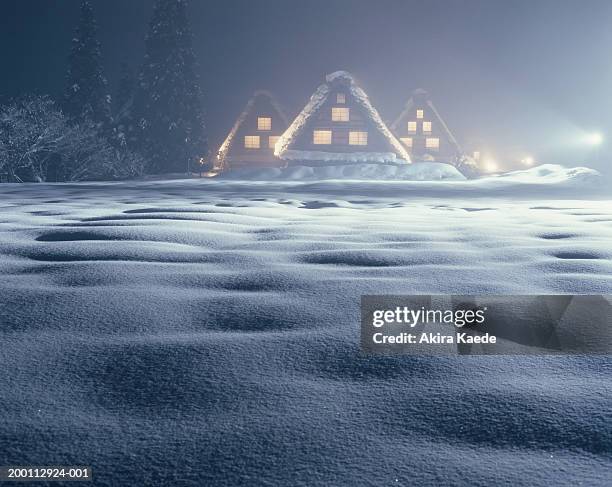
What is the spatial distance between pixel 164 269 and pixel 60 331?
139cm

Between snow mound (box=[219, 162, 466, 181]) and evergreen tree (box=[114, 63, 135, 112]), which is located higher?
evergreen tree (box=[114, 63, 135, 112])

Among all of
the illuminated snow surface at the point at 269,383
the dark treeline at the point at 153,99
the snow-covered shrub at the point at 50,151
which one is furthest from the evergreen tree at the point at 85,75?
the illuminated snow surface at the point at 269,383

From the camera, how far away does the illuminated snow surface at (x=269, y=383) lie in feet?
5.78

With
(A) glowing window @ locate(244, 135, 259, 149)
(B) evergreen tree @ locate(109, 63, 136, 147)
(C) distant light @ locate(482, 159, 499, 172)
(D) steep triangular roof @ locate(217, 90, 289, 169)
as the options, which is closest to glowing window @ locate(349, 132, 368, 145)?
(D) steep triangular roof @ locate(217, 90, 289, 169)

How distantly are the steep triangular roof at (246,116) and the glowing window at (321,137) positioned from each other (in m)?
2.38

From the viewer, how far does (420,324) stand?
3.10 m

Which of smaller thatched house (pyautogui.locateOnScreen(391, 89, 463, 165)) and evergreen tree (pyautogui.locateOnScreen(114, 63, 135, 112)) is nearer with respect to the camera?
evergreen tree (pyautogui.locateOnScreen(114, 63, 135, 112))

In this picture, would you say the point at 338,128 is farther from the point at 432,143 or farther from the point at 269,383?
the point at 269,383

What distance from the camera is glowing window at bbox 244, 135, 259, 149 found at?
106ft

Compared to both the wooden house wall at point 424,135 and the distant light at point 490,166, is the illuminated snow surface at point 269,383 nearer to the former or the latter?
the wooden house wall at point 424,135

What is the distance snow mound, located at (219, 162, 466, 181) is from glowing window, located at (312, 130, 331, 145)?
6.89ft

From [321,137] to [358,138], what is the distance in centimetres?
175

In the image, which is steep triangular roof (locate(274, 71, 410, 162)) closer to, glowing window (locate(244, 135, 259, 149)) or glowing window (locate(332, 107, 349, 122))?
glowing window (locate(332, 107, 349, 122))

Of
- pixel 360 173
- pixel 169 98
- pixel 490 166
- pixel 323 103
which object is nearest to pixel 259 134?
pixel 323 103
